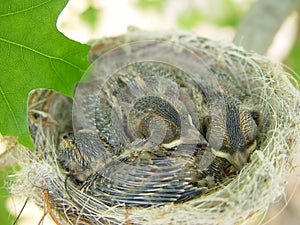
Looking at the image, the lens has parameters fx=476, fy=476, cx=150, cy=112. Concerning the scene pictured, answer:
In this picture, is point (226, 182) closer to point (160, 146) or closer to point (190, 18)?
point (160, 146)

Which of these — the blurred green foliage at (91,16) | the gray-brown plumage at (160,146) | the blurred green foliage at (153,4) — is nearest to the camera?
the gray-brown plumage at (160,146)

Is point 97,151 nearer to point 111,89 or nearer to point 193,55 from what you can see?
point 111,89

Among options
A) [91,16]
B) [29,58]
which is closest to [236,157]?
[29,58]

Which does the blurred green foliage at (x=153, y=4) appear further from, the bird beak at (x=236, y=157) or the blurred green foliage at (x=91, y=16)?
the bird beak at (x=236, y=157)

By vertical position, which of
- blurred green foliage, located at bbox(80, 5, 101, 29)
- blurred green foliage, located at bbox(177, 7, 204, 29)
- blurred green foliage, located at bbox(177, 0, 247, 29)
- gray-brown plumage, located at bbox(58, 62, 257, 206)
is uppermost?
blurred green foliage, located at bbox(177, 0, 247, 29)

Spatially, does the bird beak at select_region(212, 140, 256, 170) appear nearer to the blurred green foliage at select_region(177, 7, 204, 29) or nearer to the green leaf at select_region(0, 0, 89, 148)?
the green leaf at select_region(0, 0, 89, 148)

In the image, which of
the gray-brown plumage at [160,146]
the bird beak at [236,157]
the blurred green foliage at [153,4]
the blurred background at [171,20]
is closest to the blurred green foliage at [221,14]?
the blurred background at [171,20]

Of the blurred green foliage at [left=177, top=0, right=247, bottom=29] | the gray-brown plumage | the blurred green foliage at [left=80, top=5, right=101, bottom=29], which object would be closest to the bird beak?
the gray-brown plumage
